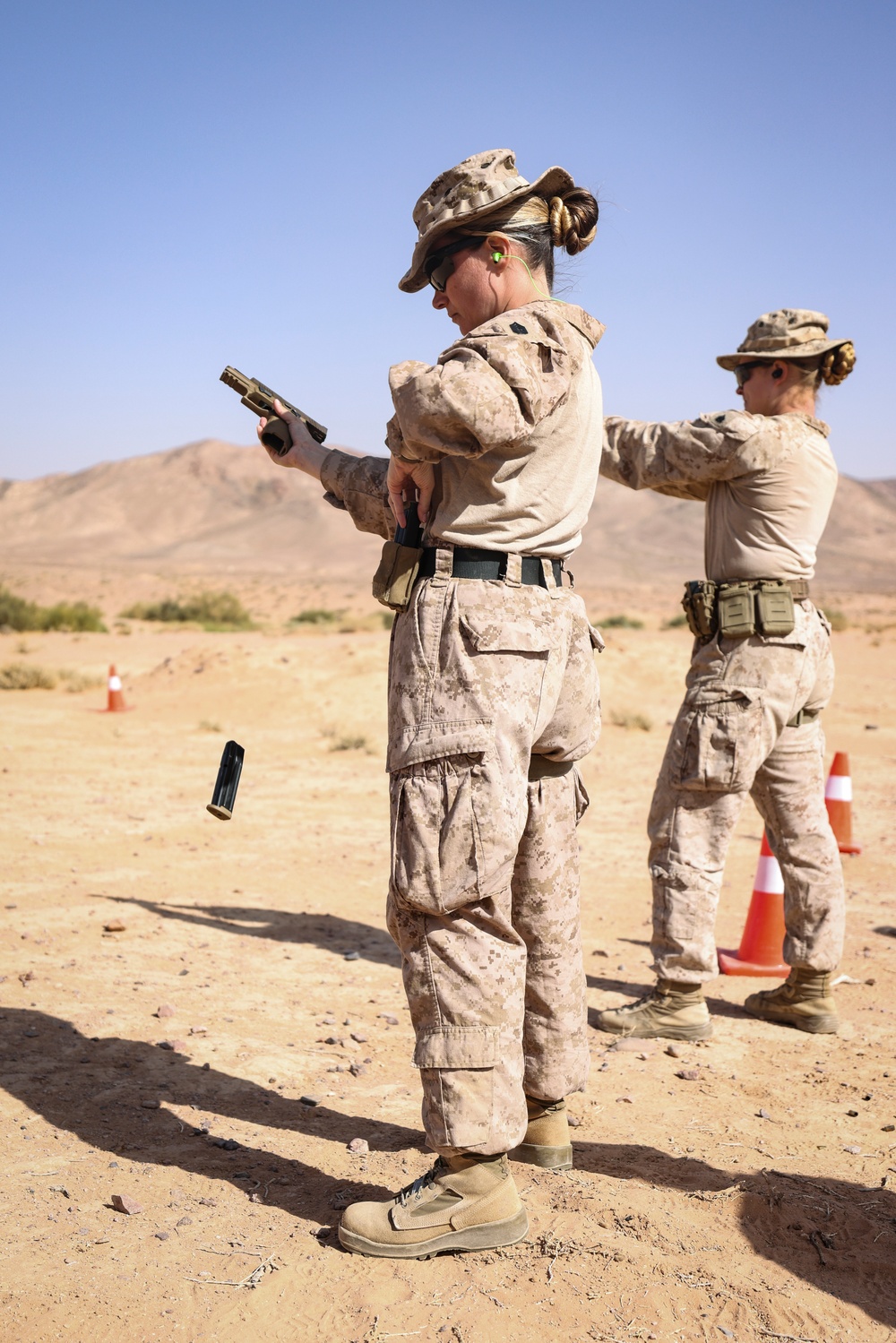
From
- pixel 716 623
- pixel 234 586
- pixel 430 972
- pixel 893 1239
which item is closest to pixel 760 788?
pixel 716 623

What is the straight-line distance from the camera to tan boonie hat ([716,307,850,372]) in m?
4.32

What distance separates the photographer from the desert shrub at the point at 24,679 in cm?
1470

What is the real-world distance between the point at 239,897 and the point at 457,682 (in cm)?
394

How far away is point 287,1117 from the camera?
3541 mm

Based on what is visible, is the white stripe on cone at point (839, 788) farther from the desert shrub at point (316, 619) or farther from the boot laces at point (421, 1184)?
the desert shrub at point (316, 619)

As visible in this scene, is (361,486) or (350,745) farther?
(350,745)

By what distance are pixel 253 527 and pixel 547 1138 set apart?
340 feet

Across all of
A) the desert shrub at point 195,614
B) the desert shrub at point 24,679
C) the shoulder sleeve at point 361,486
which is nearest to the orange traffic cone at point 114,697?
the desert shrub at point 24,679

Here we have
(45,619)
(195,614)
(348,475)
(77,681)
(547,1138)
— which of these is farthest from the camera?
(195,614)

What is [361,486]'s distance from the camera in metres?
2.97

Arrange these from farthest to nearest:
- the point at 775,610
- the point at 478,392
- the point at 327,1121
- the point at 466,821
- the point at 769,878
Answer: the point at 769,878, the point at 775,610, the point at 327,1121, the point at 466,821, the point at 478,392

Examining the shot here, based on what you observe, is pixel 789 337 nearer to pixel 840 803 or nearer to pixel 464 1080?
pixel 464 1080

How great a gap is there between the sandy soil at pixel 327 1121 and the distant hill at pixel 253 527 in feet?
213

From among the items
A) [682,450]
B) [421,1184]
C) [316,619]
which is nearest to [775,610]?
[682,450]
